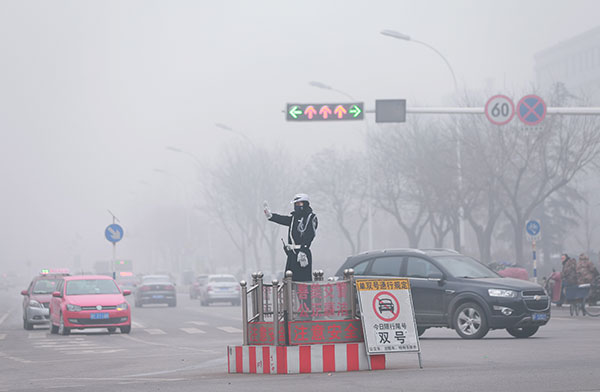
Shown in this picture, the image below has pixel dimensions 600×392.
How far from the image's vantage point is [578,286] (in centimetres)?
2942

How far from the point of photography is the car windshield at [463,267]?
69.2 feet

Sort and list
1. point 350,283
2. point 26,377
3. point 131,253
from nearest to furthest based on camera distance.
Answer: point 350,283 < point 26,377 < point 131,253

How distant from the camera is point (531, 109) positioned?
1126 inches

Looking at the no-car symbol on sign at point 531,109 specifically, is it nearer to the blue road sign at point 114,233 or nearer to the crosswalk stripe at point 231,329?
the crosswalk stripe at point 231,329

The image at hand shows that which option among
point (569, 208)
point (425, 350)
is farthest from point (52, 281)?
point (569, 208)

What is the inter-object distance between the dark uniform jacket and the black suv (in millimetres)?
6356

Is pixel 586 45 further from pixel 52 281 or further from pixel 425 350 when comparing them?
pixel 425 350

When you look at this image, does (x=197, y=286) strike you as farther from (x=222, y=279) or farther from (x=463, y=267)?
(x=463, y=267)

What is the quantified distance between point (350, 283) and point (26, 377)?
190 inches

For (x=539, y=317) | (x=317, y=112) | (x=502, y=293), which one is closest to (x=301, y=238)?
(x=502, y=293)

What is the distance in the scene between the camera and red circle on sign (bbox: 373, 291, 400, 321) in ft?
44.6

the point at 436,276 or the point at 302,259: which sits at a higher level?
the point at 302,259

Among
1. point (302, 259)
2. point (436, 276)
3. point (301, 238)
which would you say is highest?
point (301, 238)

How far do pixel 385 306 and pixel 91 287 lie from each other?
52.6ft
